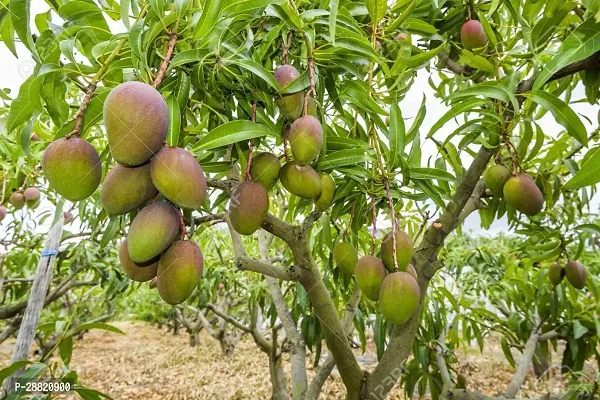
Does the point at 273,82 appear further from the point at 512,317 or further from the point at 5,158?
the point at 512,317

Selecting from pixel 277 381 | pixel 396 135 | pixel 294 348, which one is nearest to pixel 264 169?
pixel 396 135

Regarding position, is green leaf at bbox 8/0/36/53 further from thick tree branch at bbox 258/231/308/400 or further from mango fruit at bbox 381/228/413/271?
thick tree branch at bbox 258/231/308/400

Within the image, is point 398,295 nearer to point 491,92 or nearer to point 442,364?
point 491,92

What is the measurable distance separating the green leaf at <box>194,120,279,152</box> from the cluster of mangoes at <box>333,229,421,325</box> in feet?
1.20

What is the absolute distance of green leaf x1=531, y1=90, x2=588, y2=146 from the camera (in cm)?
75

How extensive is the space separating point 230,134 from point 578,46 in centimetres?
50

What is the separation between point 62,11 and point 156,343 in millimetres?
5875

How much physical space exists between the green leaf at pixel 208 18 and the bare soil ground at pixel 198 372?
212 centimetres

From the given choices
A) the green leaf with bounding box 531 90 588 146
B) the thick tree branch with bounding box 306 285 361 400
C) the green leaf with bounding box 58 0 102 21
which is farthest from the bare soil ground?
the green leaf with bounding box 58 0 102 21

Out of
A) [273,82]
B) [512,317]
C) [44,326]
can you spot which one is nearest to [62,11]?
[273,82]

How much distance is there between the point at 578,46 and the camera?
23.6 inches

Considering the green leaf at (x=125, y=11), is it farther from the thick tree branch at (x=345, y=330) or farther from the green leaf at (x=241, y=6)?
the thick tree branch at (x=345, y=330)

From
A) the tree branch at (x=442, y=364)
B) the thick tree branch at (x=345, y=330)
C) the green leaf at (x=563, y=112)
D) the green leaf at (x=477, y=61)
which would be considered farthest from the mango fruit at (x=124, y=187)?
the tree branch at (x=442, y=364)

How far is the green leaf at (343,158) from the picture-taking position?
715mm
